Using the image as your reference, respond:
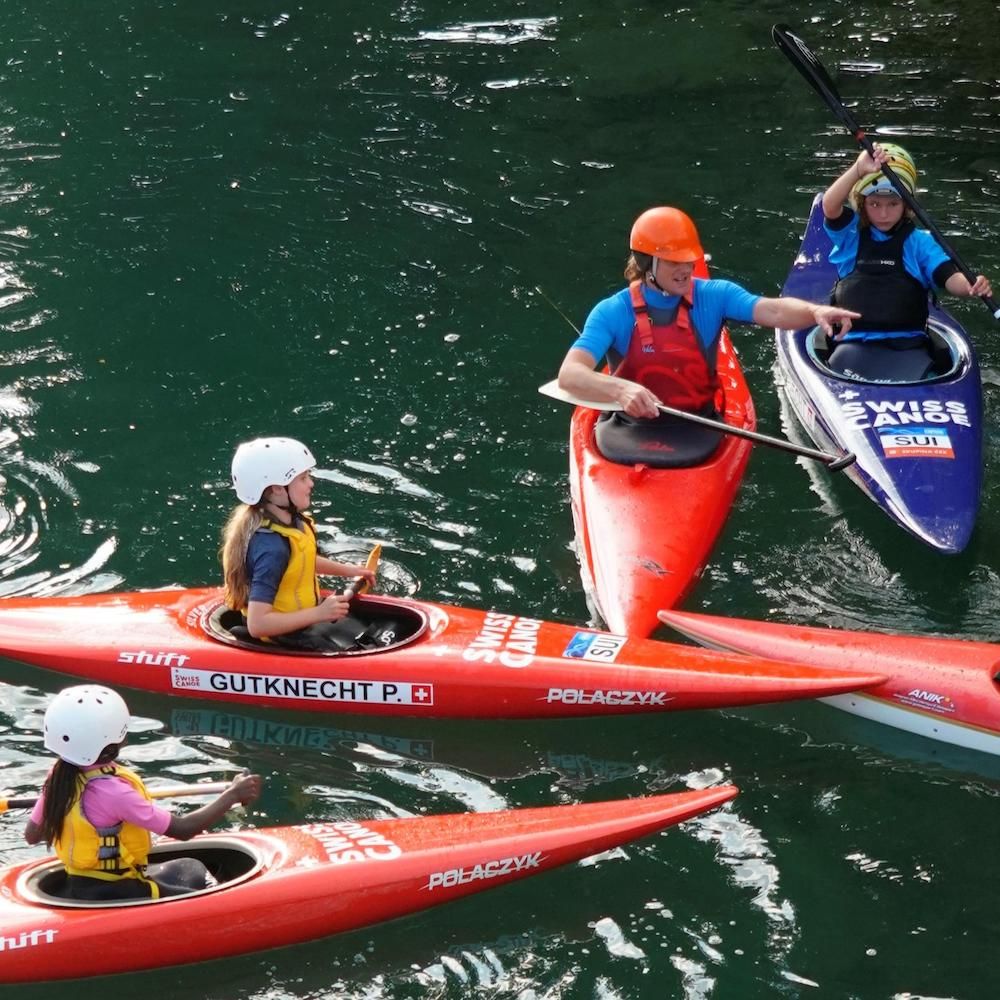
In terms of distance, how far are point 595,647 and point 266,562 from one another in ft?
4.03

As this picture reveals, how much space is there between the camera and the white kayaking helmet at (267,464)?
553 cm

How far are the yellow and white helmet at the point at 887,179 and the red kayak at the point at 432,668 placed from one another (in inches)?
99.2

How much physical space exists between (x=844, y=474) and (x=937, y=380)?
2.03 ft

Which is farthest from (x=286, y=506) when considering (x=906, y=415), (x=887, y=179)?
(x=887, y=179)

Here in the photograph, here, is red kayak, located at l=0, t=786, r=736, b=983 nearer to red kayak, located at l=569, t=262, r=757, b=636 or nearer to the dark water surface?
the dark water surface

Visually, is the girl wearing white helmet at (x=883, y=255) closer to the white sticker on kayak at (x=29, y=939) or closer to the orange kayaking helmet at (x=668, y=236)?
the orange kayaking helmet at (x=668, y=236)

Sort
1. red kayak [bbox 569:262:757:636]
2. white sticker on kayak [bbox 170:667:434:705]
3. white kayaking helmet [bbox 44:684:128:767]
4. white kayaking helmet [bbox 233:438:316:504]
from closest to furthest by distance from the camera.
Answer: white kayaking helmet [bbox 44:684:128:767], white kayaking helmet [bbox 233:438:316:504], white sticker on kayak [bbox 170:667:434:705], red kayak [bbox 569:262:757:636]

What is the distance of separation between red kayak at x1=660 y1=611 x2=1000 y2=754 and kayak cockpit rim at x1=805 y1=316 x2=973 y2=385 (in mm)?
1570

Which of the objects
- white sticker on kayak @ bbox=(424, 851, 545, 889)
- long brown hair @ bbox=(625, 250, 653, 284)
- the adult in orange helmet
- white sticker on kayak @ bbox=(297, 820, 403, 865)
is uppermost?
long brown hair @ bbox=(625, 250, 653, 284)

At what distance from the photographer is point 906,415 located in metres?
6.92

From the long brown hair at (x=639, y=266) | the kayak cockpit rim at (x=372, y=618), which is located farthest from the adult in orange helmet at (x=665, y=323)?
the kayak cockpit rim at (x=372, y=618)

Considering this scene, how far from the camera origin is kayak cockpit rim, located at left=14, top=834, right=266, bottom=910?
15.2ft

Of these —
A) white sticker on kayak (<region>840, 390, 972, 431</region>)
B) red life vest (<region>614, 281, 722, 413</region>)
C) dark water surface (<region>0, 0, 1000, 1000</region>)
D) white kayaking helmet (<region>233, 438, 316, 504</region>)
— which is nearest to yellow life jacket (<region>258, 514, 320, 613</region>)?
white kayaking helmet (<region>233, 438, 316, 504</region>)

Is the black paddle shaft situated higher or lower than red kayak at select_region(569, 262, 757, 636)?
higher
